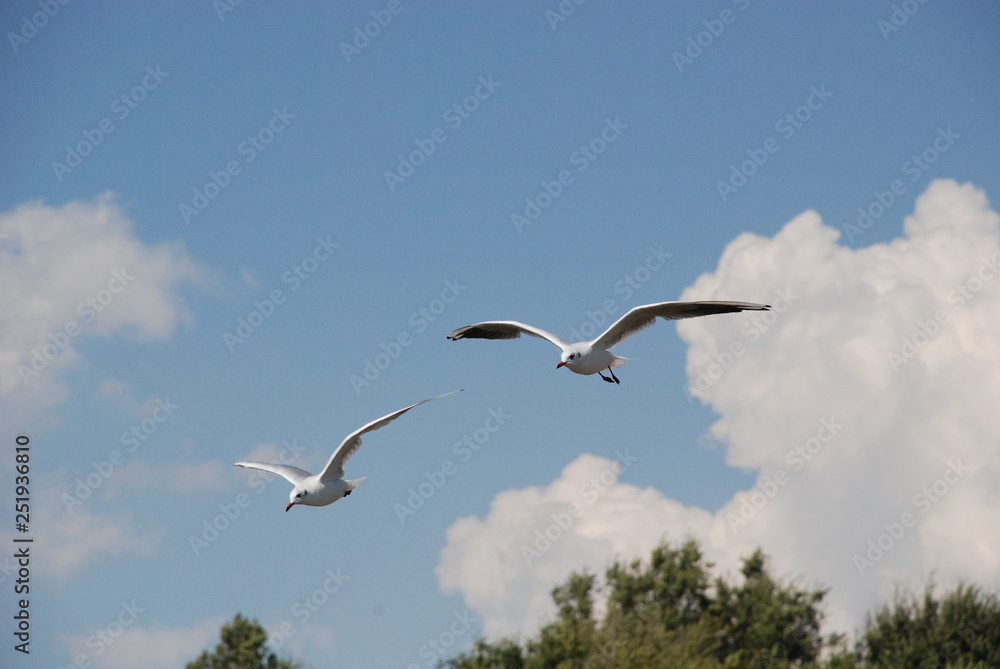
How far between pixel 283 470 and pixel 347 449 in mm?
2090

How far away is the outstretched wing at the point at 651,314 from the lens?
17.0 m

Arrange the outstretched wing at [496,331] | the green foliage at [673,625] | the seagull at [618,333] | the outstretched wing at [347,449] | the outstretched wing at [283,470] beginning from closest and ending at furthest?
the outstretched wing at [347,449] < the seagull at [618,333] < the outstretched wing at [283,470] < the outstretched wing at [496,331] < the green foliage at [673,625]

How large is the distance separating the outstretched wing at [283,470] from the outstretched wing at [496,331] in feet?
12.2

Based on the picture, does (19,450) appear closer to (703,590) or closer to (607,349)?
(607,349)

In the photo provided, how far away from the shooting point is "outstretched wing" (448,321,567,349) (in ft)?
63.4

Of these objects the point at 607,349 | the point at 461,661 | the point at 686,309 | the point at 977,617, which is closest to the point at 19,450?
the point at 607,349

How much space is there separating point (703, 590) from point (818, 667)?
230 inches

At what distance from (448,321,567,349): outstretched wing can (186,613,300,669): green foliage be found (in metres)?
27.8

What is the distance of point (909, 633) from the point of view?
4062 centimetres

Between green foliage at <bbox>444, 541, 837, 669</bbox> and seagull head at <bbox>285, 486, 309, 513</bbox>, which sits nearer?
seagull head at <bbox>285, 486, 309, 513</bbox>

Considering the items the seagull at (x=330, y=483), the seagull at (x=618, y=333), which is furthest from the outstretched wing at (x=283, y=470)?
the seagull at (x=618, y=333)

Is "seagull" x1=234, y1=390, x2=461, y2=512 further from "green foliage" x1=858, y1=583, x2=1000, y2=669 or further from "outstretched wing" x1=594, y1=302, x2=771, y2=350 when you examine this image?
"green foliage" x1=858, y1=583, x2=1000, y2=669

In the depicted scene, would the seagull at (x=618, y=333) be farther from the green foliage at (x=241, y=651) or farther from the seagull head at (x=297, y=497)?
the green foliage at (x=241, y=651)

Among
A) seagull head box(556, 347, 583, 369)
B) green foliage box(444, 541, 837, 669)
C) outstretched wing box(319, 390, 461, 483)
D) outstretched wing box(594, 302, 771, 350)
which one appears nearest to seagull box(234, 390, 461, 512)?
outstretched wing box(319, 390, 461, 483)
